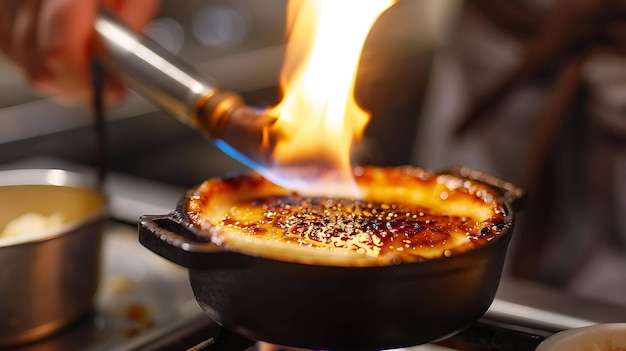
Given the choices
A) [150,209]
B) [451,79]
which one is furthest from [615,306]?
[150,209]

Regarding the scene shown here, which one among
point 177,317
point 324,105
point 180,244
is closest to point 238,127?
point 324,105

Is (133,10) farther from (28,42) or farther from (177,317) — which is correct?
(177,317)

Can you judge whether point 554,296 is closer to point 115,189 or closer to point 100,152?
point 100,152

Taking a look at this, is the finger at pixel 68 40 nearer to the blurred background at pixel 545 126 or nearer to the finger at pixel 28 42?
the finger at pixel 28 42

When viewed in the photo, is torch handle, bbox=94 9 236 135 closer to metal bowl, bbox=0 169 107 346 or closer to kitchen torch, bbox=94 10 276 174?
kitchen torch, bbox=94 10 276 174

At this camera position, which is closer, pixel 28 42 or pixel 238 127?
pixel 238 127

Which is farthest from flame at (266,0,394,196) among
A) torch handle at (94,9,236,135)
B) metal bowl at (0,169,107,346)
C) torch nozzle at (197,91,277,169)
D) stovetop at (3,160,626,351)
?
metal bowl at (0,169,107,346)
